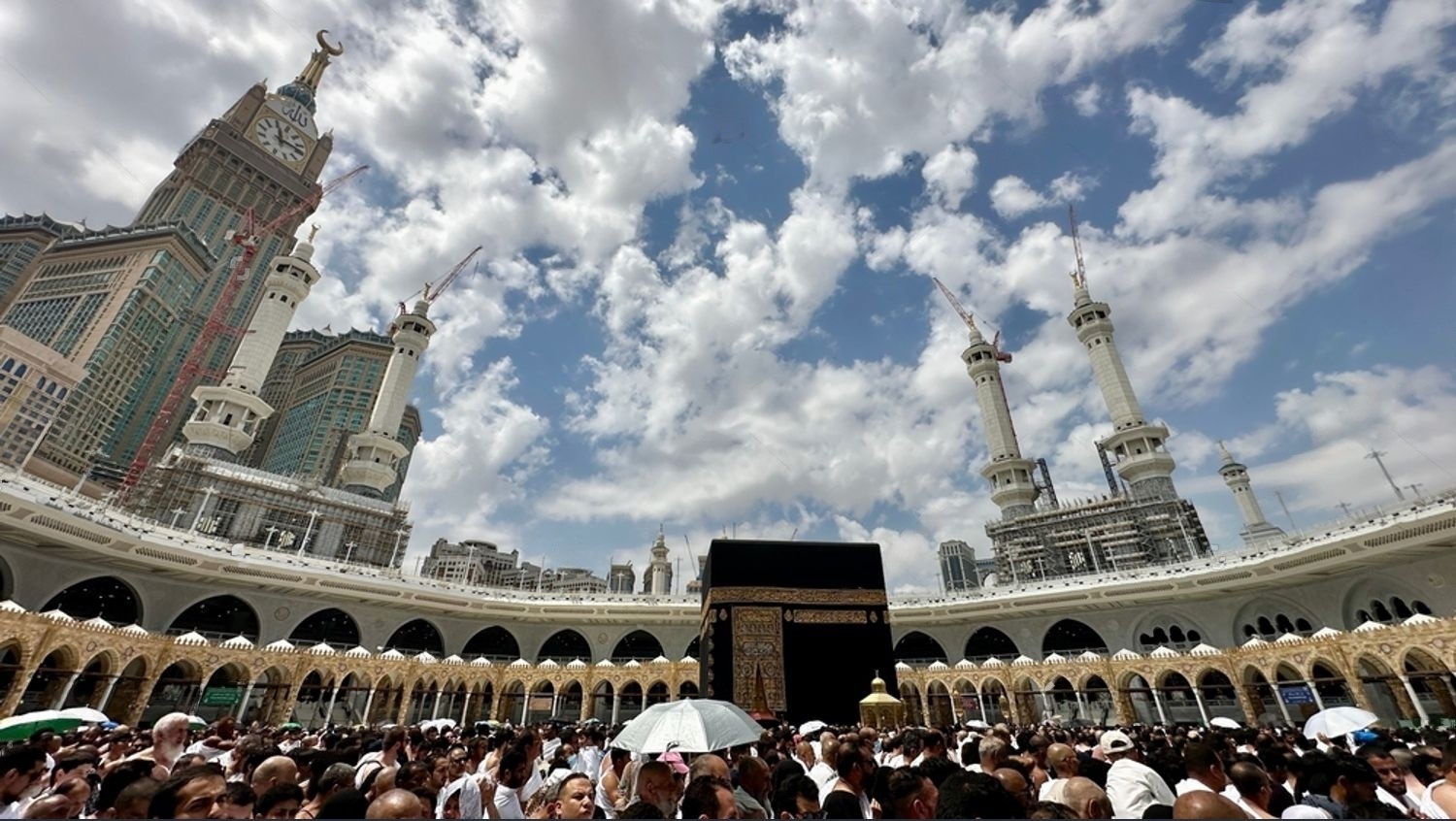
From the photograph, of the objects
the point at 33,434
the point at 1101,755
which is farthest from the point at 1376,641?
the point at 33,434

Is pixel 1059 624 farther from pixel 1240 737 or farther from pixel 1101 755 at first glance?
pixel 1101 755

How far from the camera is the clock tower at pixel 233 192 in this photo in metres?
58.5

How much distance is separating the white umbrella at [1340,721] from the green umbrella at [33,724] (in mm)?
16165

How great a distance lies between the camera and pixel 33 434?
1596 inches

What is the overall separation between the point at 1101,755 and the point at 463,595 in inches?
1119

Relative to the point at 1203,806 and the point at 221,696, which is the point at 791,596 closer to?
the point at 1203,806

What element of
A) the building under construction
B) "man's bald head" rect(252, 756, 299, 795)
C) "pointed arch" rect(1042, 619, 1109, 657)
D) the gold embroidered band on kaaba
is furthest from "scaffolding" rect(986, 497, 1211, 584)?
"man's bald head" rect(252, 756, 299, 795)

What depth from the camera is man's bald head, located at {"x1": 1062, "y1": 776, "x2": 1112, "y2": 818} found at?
2674 millimetres

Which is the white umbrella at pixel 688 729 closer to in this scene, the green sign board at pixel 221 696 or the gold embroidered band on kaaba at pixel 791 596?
the gold embroidered band on kaaba at pixel 791 596

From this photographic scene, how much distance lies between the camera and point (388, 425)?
4297cm

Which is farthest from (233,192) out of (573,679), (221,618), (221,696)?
(573,679)

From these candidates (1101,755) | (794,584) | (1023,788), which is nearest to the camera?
(1023,788)

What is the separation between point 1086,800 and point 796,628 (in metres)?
17.5

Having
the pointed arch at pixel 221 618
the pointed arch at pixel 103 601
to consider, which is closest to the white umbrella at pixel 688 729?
the pointed arch at pixel 103 601
